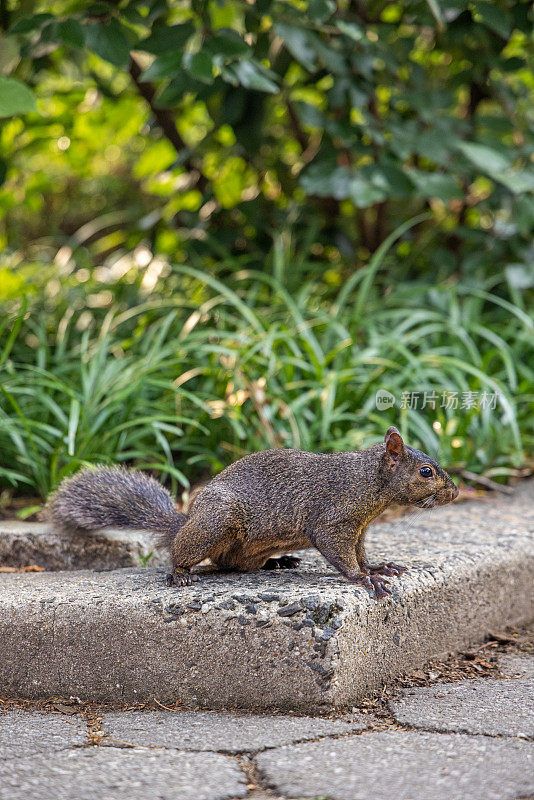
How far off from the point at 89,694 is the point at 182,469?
151 cm

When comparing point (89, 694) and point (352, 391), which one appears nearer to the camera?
point (89, 694)

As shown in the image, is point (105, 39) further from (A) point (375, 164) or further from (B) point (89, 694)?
(B) point (89, 694)

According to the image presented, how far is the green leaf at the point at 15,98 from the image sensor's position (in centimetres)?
285

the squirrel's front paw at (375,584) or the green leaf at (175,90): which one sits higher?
the green leaf at (175,90)

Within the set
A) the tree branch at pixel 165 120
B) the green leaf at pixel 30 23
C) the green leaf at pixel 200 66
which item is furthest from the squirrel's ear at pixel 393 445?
the tree branch at pixel 165 120

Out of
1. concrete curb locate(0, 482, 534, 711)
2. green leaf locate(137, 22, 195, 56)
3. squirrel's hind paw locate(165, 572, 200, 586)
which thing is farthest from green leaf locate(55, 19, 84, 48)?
squirrel's hind paw locate(165, 572, 200, 586)

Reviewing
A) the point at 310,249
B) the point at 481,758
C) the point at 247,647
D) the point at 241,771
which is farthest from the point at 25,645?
the point at 310,249

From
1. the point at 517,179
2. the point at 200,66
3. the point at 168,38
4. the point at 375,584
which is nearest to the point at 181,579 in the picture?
the point at 375,584

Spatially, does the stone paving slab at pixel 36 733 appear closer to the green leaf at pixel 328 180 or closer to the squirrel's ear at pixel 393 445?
the squirrel's ear at pixel 393 445

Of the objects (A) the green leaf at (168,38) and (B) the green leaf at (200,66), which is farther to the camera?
(A) the green leaf at (168,38)

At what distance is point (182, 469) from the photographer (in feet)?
11.6

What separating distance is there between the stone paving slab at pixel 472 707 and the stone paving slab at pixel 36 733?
0.72m

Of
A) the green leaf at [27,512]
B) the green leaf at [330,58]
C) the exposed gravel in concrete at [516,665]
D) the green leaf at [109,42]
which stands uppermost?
the green leaf at [109,42]

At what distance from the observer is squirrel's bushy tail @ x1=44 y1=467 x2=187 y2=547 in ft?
7.82
